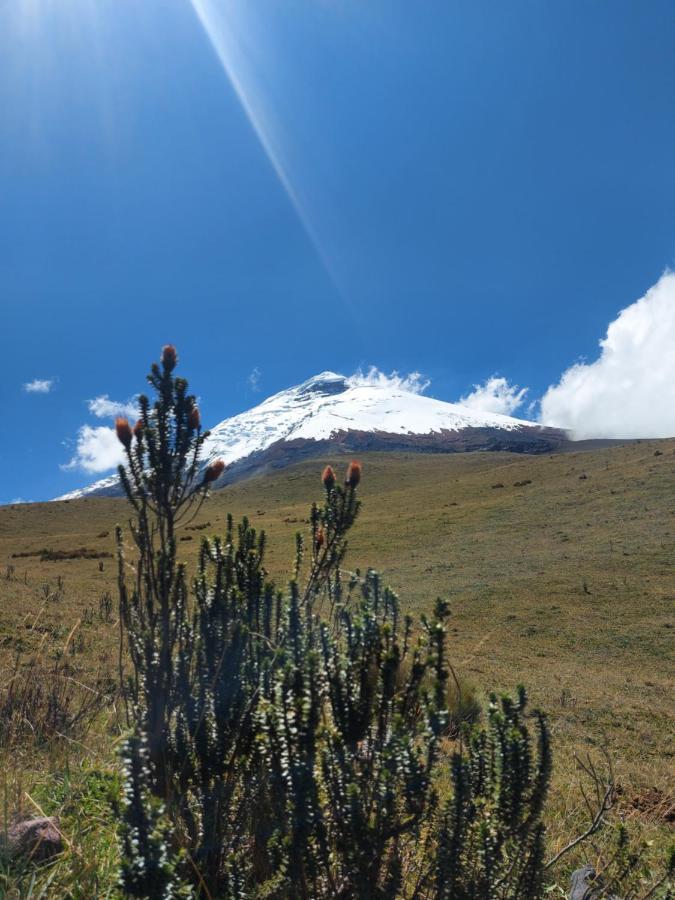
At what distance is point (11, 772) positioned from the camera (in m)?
2.40

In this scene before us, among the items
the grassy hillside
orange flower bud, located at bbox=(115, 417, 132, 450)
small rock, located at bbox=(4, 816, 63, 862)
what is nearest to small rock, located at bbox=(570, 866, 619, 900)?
the grassy hillside

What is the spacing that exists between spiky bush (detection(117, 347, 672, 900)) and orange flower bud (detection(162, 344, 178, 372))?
42 mm

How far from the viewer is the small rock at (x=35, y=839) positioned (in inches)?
67.6

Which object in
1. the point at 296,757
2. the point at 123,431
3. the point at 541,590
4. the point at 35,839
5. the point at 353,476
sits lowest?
the point at 541,590

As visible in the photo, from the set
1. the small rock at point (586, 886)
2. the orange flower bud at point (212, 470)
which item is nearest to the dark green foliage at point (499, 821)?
the small rock at point (586, 886)

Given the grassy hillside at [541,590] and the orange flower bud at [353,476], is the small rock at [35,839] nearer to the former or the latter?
the grassy hillside at [541,590]

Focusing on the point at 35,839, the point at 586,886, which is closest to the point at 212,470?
the point at 35,839

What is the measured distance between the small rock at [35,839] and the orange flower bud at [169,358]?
63.6 inches

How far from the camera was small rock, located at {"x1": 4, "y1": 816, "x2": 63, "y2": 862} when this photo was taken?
1.72 metres

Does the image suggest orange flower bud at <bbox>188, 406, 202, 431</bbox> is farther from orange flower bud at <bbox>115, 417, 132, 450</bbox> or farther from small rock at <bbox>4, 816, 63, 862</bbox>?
small rock at <bbox>4, 816, 63, 862</bbox>

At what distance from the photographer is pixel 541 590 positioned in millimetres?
14547

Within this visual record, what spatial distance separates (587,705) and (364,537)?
731 inches

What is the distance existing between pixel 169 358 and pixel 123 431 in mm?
317

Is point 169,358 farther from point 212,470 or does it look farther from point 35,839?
point 35,839
